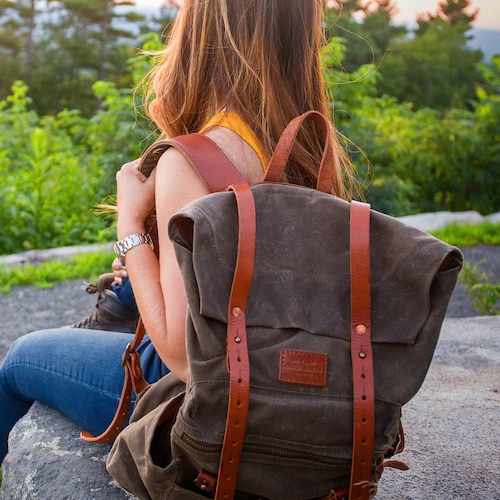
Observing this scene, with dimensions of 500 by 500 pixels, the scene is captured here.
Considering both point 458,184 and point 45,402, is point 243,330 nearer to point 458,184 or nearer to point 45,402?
point 45,402

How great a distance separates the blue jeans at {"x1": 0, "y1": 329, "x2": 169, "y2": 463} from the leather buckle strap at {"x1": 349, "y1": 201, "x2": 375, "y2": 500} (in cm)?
64

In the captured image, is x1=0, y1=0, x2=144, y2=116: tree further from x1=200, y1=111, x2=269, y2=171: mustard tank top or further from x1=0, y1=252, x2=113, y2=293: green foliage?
x1=200, y1=111, x2=269, y2=171: mustard tank top

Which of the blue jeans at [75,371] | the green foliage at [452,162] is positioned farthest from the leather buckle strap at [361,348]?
the green foliage at [452,162]

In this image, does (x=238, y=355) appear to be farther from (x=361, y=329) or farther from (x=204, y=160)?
(x=204, y=160)

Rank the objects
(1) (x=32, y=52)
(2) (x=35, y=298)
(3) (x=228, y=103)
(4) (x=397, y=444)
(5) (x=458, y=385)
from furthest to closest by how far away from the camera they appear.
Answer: (1) (x=32, y=52) < (2) (x=35, y=298) < (5) (x=458, y=385) < (3) (x=228, y=103) < (4) (x=397, y=444)

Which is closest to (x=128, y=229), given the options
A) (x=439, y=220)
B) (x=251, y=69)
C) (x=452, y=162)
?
(x=251, y=69)

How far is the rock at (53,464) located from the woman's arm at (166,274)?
51 centimetres

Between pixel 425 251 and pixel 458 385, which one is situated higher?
pixel 425 251

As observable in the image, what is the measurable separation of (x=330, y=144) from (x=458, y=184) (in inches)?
335

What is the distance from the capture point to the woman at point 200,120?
143 cm

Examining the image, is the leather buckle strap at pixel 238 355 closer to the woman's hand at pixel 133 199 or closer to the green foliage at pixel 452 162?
the woman's hand at pixel 133 199

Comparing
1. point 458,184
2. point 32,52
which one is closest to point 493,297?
point 458,184

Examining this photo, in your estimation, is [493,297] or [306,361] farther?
[493,297]

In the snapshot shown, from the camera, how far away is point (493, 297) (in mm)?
4090
